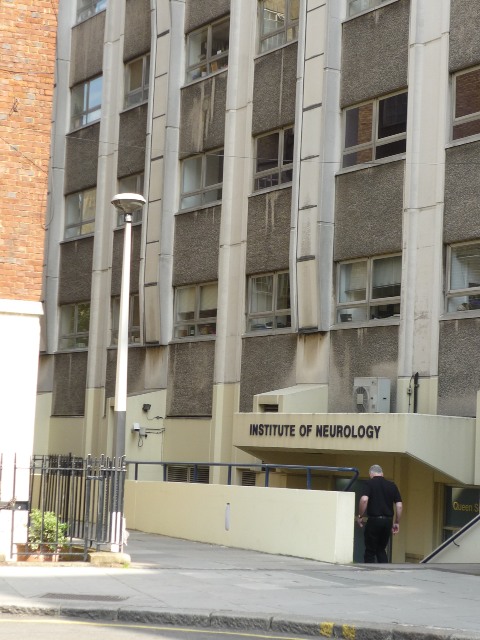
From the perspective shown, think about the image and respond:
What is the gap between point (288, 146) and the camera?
25.3 metres

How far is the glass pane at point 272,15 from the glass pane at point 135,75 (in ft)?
17.9

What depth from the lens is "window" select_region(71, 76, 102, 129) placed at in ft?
108

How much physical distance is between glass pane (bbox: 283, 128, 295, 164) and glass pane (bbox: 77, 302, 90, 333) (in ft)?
30.5

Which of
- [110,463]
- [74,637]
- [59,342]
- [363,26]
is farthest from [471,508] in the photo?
[59,342]

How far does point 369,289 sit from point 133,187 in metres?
10.2

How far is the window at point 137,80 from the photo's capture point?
3061 cm

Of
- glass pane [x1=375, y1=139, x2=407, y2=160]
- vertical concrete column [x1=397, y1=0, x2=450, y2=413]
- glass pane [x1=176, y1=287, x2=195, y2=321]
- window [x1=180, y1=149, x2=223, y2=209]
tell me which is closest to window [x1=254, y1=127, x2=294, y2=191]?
window [x1=180, y1=149, x2=223, y2=209]

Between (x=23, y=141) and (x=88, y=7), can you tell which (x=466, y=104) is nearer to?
(x=23, y=141)

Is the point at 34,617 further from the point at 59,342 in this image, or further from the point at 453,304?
the point at 59,342

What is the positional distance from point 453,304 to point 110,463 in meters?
7.39

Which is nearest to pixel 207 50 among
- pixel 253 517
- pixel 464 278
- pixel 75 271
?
pixel 75 271

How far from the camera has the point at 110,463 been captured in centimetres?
1644

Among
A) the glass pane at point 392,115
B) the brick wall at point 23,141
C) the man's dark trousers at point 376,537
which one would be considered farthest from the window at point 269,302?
the brick wall at point 23,141

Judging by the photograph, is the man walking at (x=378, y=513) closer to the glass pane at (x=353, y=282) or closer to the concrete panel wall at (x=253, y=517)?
the concrete panel wall at (x=253, y=517)
